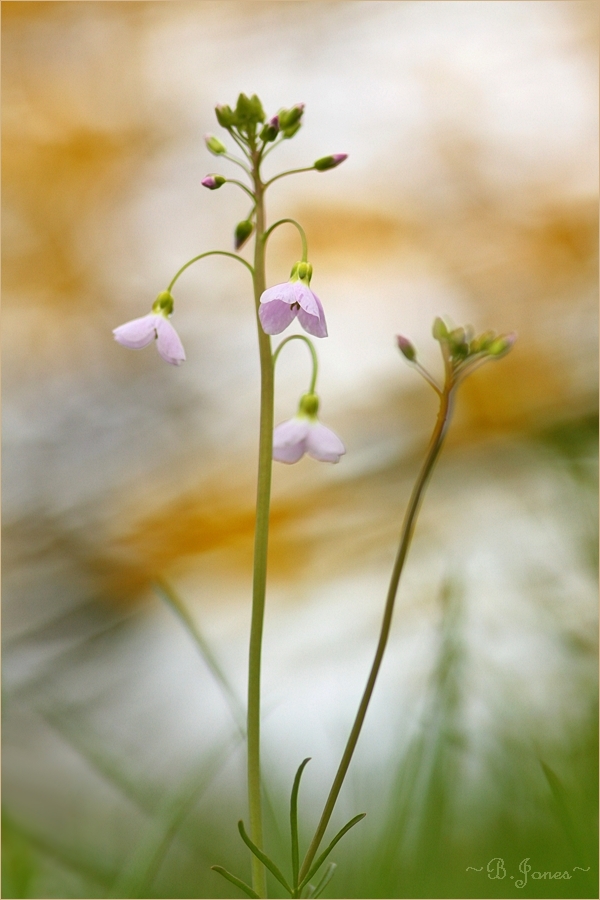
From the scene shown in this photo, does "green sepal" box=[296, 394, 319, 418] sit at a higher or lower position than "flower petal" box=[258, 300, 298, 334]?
higher

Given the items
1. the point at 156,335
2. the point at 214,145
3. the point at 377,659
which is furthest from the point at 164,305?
the point at 377,659

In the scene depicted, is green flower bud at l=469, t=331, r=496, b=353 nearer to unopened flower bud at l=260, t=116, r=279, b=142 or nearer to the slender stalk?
the slender stalk

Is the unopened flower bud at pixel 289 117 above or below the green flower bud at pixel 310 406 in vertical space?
above

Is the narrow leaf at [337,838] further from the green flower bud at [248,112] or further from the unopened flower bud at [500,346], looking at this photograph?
the green flower bud at [248,112]

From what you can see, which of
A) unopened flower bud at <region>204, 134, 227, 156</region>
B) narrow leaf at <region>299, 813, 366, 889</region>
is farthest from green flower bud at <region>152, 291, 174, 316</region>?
narrow leaf at <region>299, 813, 366, 889</region>

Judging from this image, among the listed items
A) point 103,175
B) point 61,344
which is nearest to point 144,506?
point 61,344
